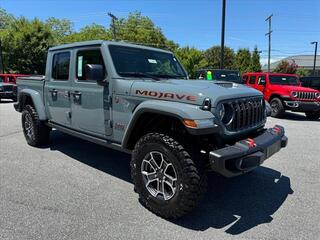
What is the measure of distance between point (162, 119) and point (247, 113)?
1057 millimetres

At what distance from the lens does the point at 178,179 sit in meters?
3.57

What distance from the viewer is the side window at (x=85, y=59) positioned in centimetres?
479

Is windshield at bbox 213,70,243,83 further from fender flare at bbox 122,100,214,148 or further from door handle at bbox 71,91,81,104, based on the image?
fender flare at bbox 122,100,214,148

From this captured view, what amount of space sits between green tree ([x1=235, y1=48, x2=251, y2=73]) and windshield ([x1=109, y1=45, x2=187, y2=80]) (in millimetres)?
51199

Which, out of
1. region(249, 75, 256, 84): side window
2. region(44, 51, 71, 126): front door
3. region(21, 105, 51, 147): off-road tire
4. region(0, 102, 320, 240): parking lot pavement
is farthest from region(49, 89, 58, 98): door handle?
region(249, 75, 256, 84): side window

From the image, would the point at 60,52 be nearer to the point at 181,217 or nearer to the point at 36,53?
the point at 181,217

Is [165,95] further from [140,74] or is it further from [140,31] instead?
[140,31]

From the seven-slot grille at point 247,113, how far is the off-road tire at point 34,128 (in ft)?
13.8

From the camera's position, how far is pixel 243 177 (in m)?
5.21

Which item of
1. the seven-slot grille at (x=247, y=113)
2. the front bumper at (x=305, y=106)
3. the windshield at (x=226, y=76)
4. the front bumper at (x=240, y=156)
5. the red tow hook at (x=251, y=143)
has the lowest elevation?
the front bumper at (x=305, y=106)

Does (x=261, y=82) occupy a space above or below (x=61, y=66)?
below

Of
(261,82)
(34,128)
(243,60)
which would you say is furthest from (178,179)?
(243,60)

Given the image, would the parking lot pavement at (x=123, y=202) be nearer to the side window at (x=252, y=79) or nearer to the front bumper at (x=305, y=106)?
the front bumper at (x=305, y=106)

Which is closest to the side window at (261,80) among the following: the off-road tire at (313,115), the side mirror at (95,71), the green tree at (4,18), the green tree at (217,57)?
the off-road tire at (313,115)
